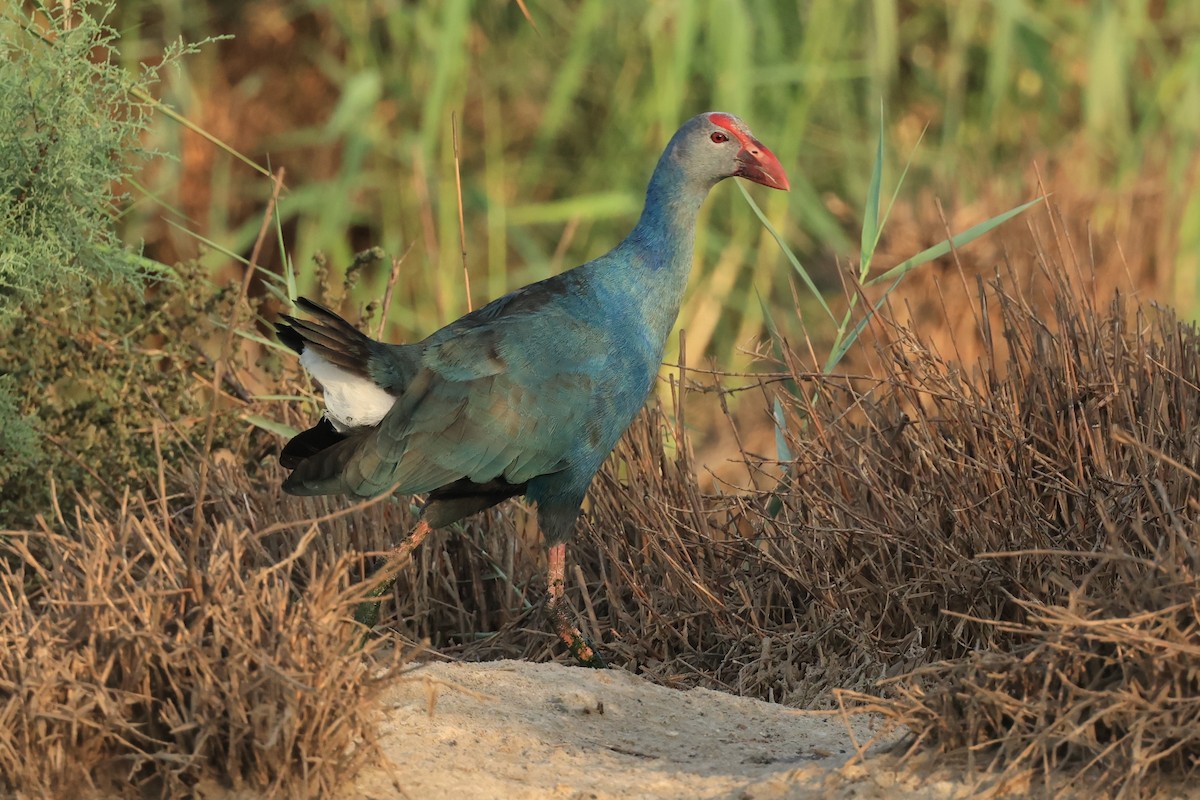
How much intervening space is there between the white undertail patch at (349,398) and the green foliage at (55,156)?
2.15ft

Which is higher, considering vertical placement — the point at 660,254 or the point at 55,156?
the point at 55,156

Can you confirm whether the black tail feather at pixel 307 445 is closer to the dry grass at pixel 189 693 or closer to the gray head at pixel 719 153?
the dry grass at pixel 189 693

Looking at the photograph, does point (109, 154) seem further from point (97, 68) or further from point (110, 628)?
point (110, 628)

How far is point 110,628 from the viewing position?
88.4 inches

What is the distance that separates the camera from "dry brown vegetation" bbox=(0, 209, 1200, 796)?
2.17 meters

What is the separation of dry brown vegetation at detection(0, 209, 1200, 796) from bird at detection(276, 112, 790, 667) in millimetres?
194

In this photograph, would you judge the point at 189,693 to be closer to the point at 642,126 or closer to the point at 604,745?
the point at 604,745

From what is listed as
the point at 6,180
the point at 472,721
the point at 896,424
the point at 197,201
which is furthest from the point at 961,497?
the point at 197,201

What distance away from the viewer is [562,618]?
10.7 ft

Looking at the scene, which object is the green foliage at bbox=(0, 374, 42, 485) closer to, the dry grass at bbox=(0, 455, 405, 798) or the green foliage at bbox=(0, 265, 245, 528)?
the green foliage at bbox=(0, 265, 245, 528)

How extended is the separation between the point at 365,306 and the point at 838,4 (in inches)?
139

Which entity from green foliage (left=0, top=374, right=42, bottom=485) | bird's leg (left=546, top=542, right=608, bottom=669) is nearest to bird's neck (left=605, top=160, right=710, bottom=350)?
bird's leg (left=546, top=542, right=608, bottom=669)

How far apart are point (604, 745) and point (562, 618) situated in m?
0.67

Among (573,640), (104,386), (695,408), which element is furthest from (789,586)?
(695,408)
